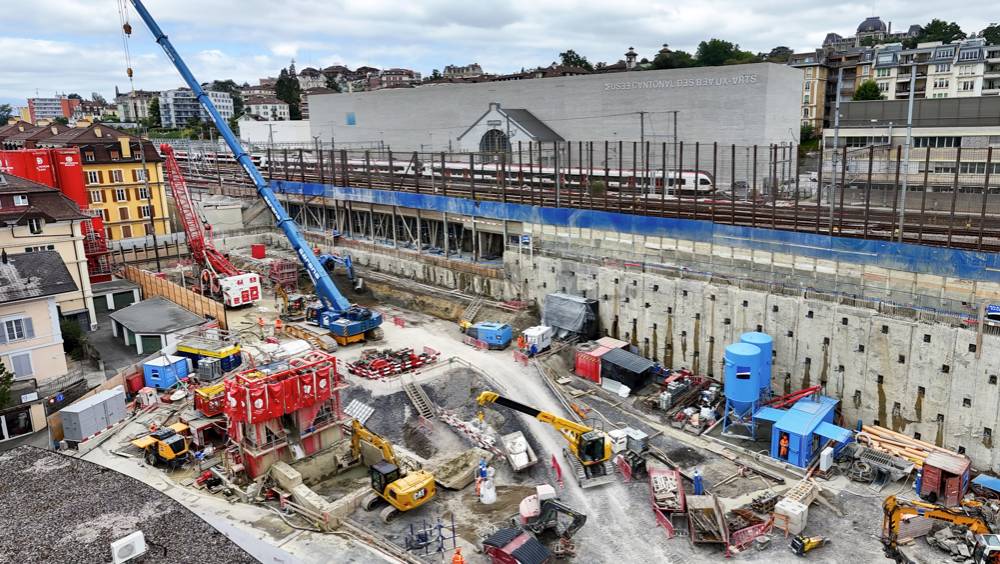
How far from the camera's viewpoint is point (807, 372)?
30.6 meters

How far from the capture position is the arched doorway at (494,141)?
7157cm

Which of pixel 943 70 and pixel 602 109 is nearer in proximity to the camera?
pixel 602 109

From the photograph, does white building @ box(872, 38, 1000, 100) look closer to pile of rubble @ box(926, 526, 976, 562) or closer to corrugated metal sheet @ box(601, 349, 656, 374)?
corrugated metal sheet @ box(601, 349, 656, 374)

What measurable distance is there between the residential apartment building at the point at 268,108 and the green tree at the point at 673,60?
284 ft

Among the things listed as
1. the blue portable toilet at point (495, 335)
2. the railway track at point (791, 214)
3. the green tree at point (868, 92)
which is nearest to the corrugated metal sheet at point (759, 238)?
the railway track at point (791, 214)

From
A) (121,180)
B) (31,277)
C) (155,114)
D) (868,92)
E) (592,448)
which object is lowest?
(592,448)

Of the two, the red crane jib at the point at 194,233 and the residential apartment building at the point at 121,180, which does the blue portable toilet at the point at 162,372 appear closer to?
the red crane jib at the point at 194,233

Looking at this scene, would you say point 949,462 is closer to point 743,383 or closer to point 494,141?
point 743,383

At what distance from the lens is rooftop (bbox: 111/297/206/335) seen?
37.8 m

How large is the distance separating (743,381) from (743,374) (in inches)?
13.1

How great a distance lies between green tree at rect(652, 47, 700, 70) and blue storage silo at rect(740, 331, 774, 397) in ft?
276

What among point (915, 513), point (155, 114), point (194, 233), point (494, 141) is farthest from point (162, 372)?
point (155, 114)

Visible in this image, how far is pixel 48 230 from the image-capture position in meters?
39.3

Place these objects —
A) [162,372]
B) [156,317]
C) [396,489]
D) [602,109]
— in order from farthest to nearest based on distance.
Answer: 1. [602,109]
2. [156,317]
3. [162,372]
4. [396,489]
